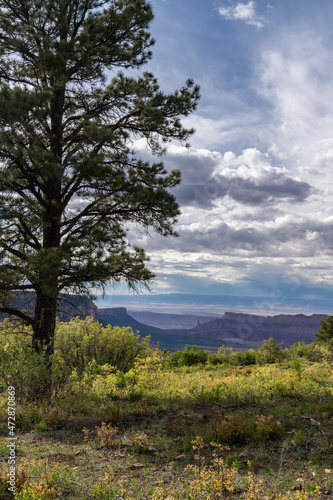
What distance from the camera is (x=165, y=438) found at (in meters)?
6.14

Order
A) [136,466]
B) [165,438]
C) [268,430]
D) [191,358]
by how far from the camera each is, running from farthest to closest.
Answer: [191,358], [165,438], [268,430], [136,466]

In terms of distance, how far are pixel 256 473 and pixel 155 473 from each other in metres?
1.45

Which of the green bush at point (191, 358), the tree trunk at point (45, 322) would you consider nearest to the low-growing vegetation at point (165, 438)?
the tree trunk at point (45, 322)

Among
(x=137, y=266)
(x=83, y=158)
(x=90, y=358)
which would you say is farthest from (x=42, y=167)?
(x=90, y=358)

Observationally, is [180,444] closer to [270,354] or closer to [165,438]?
[165,438]

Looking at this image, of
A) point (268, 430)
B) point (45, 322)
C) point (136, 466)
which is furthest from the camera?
point (45, 322)

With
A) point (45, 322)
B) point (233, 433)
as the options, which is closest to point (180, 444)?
point (233, 433)

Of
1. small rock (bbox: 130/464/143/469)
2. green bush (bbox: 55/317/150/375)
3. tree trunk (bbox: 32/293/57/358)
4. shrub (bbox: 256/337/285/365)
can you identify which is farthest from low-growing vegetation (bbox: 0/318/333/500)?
shrub (bbox: 256/337/285/365)

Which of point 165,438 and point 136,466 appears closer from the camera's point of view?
point 136,466

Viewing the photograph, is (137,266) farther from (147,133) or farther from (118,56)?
(118,56)

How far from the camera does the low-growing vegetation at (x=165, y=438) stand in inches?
161

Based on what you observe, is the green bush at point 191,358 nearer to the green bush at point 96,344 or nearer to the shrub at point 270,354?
the shrub at point 270,354

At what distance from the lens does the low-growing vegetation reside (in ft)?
13.4

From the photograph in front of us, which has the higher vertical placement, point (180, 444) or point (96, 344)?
point (180, 444)
